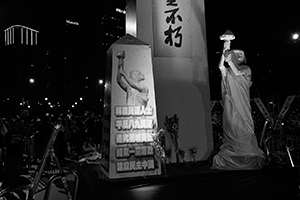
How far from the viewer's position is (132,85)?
4055mm

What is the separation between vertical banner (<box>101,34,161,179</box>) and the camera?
392 cm

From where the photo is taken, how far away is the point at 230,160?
4.45 m

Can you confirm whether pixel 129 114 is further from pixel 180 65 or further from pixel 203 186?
pixel 180 65

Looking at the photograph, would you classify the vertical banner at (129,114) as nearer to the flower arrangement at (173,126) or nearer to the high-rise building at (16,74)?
the flower arrangement at (173,126)

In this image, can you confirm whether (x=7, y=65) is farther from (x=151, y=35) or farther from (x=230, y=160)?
(x=230, y=160)

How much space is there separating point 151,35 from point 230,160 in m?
2.85

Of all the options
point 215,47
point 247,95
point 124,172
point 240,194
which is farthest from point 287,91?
point 124,172

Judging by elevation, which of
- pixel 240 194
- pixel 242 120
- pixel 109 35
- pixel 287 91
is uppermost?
pixel 109 35

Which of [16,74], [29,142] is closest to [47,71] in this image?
[16,74]

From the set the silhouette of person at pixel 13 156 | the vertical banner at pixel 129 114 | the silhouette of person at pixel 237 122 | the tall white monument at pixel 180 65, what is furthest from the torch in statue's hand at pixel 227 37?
the silhouette of person at pixel 13 156

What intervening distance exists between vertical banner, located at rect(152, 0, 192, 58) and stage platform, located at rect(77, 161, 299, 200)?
2601 mm

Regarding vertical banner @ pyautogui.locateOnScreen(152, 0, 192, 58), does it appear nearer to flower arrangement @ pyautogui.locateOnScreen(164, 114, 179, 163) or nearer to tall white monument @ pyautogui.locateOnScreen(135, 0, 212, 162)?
tall white monument @ pyautogui.locateOnScreen(135, 0, 212, 162)

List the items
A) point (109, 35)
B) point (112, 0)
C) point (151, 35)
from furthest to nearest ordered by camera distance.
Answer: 1. point (109, 35)
2. point (112, 0)
3. point (151, 35)

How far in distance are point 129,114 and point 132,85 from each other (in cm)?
42
